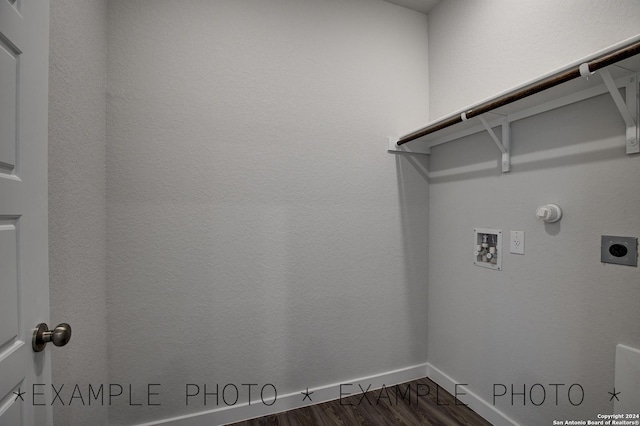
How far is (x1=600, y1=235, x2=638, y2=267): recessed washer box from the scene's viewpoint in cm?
107

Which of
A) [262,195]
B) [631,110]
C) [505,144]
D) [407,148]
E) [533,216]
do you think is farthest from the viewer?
[407,148]

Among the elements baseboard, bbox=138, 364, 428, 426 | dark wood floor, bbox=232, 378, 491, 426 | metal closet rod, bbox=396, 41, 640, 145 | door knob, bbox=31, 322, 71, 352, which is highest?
metal closet rod, bbox=396, 41, 640, 145

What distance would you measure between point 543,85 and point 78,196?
1.94 m

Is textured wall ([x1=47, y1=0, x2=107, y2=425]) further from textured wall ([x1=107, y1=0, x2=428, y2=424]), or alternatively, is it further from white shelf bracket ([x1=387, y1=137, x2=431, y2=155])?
white shelf bracket ([x1=387, y1=137, x2=431, y2=155])

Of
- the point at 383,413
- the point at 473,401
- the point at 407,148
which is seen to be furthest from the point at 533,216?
the point at 383,413

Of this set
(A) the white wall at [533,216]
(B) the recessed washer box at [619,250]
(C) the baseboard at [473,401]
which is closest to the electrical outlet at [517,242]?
(A) the white wall at [533,216]

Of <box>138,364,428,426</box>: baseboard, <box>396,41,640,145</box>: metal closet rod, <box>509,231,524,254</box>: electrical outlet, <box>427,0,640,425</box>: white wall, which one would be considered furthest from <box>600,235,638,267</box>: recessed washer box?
<box>138,364,428,426</box>: baseboard

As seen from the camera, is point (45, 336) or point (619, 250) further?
point (619, 250)

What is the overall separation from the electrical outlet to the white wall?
0.03 meters

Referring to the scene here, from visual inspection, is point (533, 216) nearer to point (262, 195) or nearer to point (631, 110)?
point (631, 110)

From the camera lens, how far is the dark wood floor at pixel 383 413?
1.61 meters

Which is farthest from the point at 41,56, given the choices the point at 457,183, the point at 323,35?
the point at 457,183

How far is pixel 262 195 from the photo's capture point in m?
1.67

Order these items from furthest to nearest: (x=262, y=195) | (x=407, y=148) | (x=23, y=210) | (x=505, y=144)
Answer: (x=407, y=148) < (x=262, y=195) < (x=505, y=144) < (x=23, y=210)
